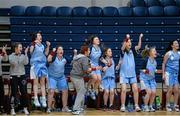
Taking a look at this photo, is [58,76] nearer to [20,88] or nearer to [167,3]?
[20,88]

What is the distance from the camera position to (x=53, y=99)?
11422 millimetres

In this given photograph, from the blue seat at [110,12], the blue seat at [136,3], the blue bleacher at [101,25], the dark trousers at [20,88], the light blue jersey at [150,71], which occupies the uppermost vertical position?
the blue seat at [136,3]

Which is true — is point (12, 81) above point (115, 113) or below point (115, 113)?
above

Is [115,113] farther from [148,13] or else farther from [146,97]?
[148,13]

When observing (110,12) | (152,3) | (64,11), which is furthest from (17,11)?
(152,3)

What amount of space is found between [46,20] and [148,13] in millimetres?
3969

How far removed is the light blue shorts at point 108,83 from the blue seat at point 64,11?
582 centimetres

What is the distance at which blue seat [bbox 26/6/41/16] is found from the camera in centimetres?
1684

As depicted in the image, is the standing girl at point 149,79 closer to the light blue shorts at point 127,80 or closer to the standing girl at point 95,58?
the light blue shorts at point 127,80

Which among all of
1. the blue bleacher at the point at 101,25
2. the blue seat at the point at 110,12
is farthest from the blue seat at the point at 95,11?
the blue seat at the point at 110,12

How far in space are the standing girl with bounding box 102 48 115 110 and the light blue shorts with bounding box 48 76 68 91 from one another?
1066 mm

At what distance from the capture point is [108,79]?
11.6 meters

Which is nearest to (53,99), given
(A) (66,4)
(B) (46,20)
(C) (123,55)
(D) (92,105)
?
(D) (92,105)

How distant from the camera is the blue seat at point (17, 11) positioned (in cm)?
1684
